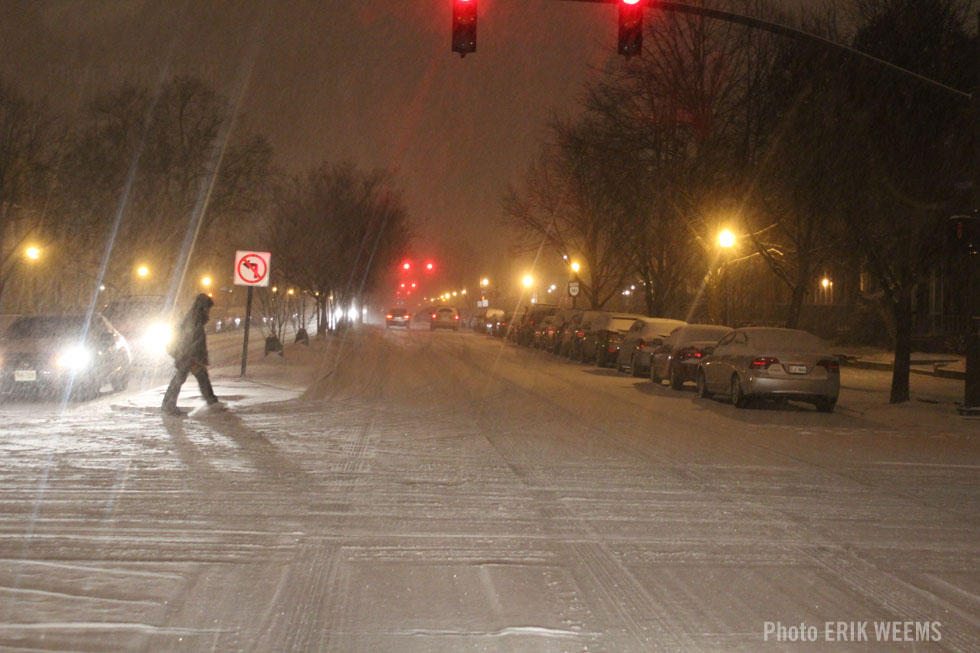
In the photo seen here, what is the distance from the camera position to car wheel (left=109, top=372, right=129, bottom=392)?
19203mm

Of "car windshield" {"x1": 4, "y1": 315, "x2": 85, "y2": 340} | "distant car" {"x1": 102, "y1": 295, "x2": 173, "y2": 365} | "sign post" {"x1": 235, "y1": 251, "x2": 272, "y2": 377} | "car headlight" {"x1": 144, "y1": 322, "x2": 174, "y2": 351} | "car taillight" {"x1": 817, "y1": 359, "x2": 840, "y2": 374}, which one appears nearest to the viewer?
"car windshield" {"x1": 4, "y1": 315, "x2": 85, "y2": 340}

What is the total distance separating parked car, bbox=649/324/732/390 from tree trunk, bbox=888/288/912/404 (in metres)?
3.65

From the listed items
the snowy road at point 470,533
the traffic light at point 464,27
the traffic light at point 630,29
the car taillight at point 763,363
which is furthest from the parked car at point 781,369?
the traffic light at point 464,27

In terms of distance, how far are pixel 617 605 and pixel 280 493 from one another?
4264 millimetres

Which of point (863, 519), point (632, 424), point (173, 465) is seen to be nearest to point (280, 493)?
point (173, 465)

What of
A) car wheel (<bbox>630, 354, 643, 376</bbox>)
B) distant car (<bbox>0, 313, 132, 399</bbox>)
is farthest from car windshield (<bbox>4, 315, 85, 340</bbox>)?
car wheel (<bbox>630, 354, 643, 376</bbox>)

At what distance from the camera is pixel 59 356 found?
1711 centimetres

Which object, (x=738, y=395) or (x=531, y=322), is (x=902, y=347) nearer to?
(x=738, y=395)

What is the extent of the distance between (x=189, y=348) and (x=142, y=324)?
1414 cm

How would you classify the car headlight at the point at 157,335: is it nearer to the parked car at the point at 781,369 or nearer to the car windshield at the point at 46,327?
the car windshield at the point at 46,327

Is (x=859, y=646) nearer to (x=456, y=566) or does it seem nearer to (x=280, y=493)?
(x=456, y=566)

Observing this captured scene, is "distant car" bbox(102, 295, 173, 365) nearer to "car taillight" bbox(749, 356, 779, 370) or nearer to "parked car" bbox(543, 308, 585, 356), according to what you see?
"car taillight" bbox(749, 356, 779, 370)

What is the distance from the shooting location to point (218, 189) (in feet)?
166

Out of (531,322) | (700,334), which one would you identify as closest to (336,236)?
(531,322)
